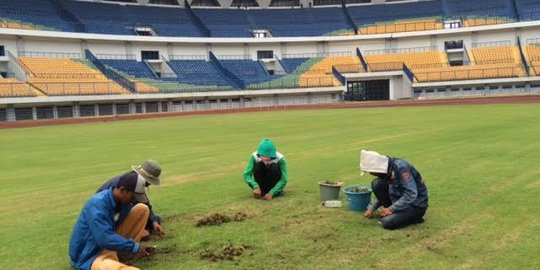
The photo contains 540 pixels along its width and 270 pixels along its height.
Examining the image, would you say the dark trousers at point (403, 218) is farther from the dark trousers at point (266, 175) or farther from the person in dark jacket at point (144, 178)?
the person in dark jacket at point (144, 178)

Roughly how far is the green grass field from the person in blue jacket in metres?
0.68

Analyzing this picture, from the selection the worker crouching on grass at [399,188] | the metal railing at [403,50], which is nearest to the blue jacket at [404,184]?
the worker crouching on grass at [399,188]

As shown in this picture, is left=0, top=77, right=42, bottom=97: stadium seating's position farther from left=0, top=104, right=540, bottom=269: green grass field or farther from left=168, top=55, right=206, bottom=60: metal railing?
left=0, top=104, right=540, bottom=269: green grass field

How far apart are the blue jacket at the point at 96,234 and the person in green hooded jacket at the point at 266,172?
12.1 feet

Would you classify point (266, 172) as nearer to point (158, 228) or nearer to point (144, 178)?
point (158, 228)

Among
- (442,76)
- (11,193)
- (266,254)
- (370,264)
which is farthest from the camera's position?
(442,76)

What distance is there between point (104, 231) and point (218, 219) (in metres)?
2.73

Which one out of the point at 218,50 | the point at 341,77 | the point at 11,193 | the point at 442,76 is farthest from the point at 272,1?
the point at 11,193

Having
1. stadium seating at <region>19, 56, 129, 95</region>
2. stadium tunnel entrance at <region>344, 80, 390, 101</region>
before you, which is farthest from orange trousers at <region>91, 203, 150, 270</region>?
stadium tunnel entrance at <region>344, 80, 390, 101</region>

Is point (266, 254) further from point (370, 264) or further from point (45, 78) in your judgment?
point (45, 78)

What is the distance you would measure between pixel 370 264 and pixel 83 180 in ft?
28.6

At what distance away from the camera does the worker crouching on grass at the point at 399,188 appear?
674cm

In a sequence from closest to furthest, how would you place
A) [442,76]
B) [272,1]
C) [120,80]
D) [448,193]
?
1. [448,193]
2. [120,80]
3. [442,76]
4. [272,1]

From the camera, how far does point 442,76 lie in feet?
195
